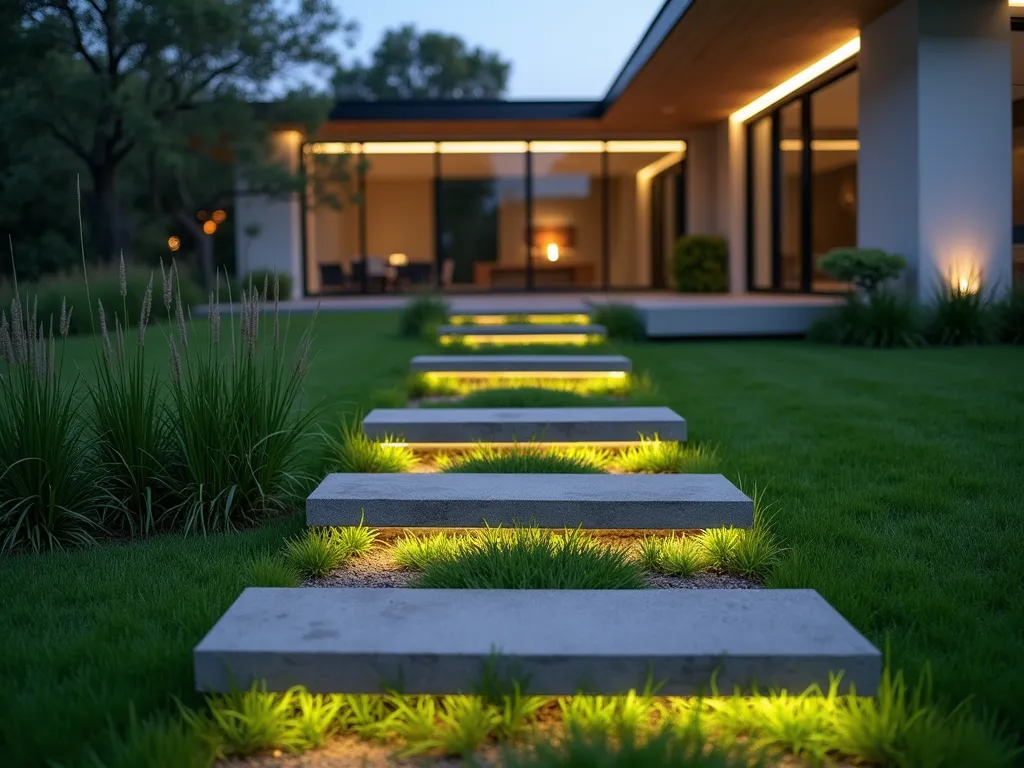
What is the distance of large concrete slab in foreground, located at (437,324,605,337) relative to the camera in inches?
353

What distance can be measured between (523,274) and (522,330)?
29.4ft

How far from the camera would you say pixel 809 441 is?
448 cm

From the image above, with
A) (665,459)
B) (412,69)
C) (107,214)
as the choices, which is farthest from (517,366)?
(412,69)

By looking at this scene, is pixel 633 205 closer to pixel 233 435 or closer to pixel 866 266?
pixel 866 266

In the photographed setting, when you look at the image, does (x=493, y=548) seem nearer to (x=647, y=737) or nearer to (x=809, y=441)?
(x=647, y=737)

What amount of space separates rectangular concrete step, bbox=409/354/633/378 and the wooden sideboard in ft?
36.3

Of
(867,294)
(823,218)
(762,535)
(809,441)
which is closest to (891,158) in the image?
(867,294)

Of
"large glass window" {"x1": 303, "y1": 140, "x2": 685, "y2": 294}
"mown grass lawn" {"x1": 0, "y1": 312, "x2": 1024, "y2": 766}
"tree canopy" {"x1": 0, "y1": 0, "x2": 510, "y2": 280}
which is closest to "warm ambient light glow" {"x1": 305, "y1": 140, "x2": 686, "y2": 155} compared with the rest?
"large glass window" {"x1": 303, "y1": 140, "x2": 685, "y2": 294}

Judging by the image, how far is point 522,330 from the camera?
9.02 m

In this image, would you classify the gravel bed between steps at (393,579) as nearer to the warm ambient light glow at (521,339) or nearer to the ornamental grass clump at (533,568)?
the ornamental grass clump at (533,568)

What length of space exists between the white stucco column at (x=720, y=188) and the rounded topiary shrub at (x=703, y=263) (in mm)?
148

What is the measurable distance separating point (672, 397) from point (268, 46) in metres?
11.3

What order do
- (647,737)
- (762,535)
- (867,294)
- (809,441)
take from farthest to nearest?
(867,294), (809,441), (762,535), (647,737)

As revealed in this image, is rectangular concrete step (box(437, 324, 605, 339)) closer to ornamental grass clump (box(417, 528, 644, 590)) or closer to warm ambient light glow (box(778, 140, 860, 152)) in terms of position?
warm ambient light glow (box(778, 140, 860, 152))
